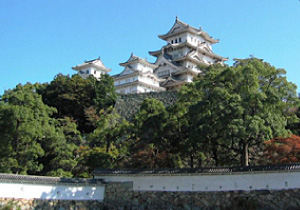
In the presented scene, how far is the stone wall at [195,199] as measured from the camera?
42.4 feet

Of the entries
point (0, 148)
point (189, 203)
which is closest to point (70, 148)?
point (0, 148)

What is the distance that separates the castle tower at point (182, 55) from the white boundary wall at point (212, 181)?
21.1 meters

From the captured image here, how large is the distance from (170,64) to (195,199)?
25.8 meters

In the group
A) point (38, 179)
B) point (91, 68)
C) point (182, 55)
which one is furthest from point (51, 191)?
point (91, 68)

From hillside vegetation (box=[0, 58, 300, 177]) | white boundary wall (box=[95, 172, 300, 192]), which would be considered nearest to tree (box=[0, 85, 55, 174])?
hillside vegetation (box=[0, 58, 300, 177])

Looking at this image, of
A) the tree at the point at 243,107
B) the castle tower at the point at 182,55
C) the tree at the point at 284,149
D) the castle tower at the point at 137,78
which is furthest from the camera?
the castle tower at the point at 182,55

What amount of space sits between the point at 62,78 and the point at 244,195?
19.4m

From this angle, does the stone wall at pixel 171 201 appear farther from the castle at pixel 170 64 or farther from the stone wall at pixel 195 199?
the castle at pixel 170 64

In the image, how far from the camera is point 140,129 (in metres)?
16.7

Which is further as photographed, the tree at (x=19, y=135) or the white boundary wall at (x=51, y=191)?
the tree at (x=19, y=135)

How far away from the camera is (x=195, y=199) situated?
1422cm

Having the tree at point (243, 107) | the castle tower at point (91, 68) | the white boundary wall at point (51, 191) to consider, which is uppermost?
the castle tower at point (91, 68)

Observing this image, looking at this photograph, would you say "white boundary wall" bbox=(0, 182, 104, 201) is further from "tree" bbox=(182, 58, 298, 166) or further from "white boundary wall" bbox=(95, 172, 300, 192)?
"tree" bbox=(182, 58, 298, 166)

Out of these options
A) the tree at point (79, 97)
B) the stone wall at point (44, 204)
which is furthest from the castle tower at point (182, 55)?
the stone wall at point (44, 204)
